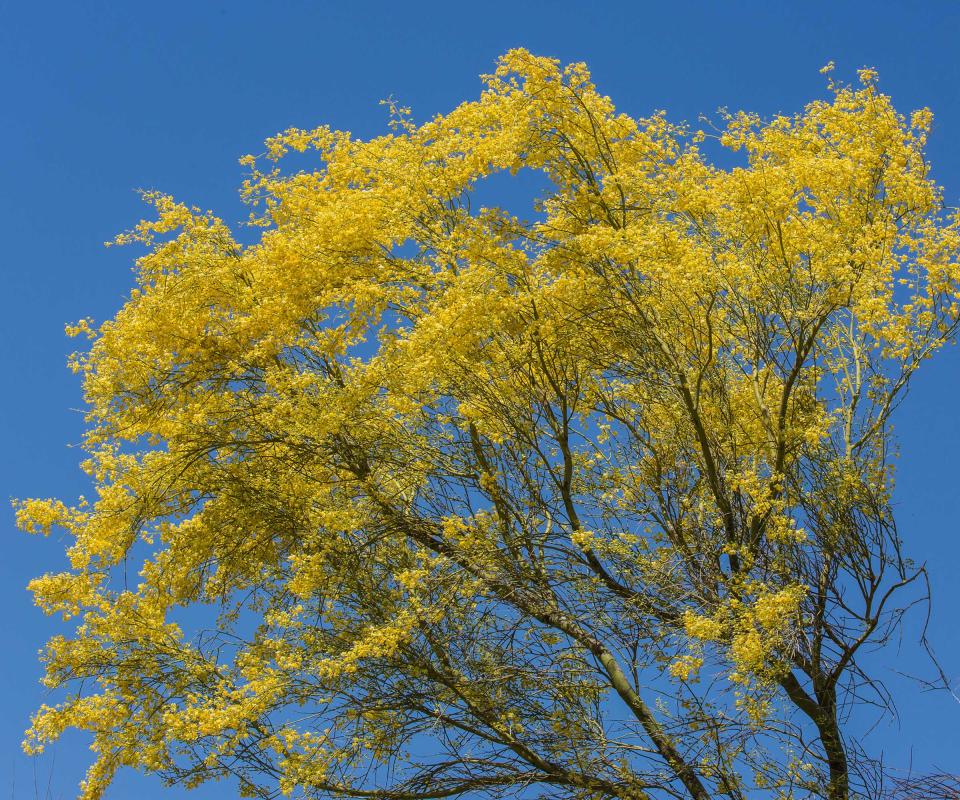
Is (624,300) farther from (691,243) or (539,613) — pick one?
(539,613)

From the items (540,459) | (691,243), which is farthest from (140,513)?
(691,243)

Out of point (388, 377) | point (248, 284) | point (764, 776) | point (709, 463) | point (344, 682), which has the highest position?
point (248, 284)

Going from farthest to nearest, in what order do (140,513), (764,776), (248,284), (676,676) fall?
(248,284) < (140,513) < (764,776) < (676,676)

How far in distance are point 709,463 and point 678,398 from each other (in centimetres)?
60

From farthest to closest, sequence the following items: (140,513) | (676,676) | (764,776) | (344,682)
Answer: (140,513)
(344,682)
(764,776)
(676,676)

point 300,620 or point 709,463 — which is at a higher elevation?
point 709,463

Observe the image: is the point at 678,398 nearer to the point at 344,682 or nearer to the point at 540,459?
the point at 540,459

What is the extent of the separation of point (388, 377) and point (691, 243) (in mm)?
2829

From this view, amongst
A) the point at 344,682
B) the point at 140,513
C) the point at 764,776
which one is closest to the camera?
the point at 764,776

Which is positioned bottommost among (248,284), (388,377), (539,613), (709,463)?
(539,613)

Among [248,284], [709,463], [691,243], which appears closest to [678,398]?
[709,463]

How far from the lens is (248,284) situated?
10266 millimetres

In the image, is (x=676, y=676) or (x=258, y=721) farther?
(x=258, y=721)

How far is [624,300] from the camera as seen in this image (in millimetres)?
9203
